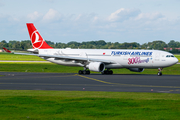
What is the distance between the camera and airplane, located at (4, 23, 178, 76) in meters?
44.8

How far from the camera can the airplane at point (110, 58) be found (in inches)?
1762

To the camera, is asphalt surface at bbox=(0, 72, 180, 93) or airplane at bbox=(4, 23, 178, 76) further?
airplane at bbox=(4, 23, 178, 76)

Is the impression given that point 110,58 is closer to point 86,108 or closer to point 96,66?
point 96,66

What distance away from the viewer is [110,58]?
1870 inches

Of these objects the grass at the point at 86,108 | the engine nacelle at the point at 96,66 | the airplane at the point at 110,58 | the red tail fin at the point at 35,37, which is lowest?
the grass at the point at 86,108

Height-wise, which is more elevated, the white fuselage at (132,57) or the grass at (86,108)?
the white fuselage at (132,57)

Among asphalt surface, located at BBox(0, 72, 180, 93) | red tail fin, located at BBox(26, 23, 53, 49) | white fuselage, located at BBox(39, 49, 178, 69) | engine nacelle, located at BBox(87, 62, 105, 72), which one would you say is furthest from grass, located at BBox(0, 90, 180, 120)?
red tail fin, located at BBox(26, 23, 53, 49)

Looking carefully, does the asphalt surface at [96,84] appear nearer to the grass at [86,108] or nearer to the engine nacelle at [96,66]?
the grass at [86,108]

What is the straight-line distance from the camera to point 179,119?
13.4m

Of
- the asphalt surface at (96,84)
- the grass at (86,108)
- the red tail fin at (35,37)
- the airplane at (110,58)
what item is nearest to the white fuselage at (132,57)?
the airplane at (110,58)

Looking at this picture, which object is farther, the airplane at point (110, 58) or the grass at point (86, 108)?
the airplane at point (110, 58)

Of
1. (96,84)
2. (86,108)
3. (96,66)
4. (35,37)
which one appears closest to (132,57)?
(96,66)

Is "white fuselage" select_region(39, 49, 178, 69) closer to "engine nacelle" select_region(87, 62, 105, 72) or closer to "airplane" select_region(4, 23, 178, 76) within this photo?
"airplane" select_region(4, 23, 178, 76)

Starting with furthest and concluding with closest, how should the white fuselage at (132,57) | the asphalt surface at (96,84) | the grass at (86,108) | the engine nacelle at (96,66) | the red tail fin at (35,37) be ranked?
the red tail fin at (35,37) < the engine nacelle at (96,66) < the white fuselage at (132,57) < the asphalt surface at (96,84) < the grass at (86,108)
